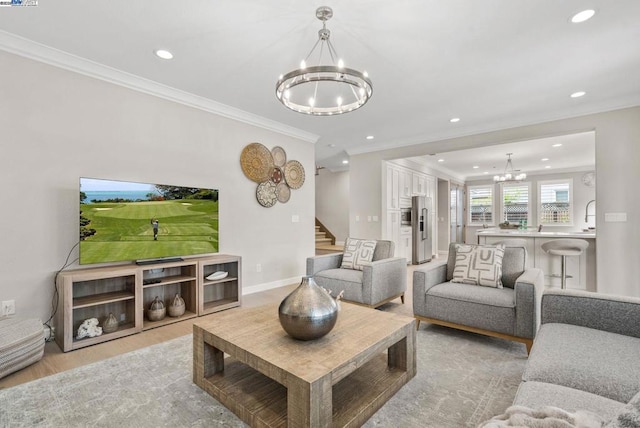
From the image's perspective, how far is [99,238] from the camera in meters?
2.75

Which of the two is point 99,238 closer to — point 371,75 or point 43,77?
point 43,77

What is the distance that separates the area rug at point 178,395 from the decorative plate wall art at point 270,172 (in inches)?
98.8

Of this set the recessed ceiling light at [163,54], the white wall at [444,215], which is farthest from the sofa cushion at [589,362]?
the white wall at [444,215]

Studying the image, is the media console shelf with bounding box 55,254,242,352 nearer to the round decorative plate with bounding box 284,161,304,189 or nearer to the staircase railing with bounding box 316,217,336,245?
the round decorative plate with bounding box 284,161,304,189

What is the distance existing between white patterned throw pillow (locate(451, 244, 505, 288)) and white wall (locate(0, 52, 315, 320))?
2715 millimetres

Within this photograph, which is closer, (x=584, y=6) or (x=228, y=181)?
(x=584, y=6)

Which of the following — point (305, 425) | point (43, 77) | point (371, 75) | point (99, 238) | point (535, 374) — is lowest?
point (305, 425)

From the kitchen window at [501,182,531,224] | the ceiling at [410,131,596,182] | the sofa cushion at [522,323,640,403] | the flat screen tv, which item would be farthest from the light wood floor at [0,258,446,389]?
the kitchen window at [501,182,531,224]

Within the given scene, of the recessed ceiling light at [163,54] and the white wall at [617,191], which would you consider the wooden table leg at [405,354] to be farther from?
the white wall at [617,191]

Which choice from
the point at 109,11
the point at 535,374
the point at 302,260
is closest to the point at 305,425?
the point at 535,374

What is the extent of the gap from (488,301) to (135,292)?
3.07 meters

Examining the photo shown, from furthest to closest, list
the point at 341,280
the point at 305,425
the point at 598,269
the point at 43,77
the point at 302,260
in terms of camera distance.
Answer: the point at 302,260, the point at 598,269, the point at 341,280, the point at 43,77, the point at 305,425

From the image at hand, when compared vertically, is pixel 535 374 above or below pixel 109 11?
below

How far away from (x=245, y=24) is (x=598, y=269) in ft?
15.8
